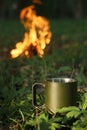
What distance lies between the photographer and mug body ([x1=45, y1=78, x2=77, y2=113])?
4.00m

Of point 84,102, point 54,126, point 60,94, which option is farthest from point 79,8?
point 54,126

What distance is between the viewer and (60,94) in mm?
4016

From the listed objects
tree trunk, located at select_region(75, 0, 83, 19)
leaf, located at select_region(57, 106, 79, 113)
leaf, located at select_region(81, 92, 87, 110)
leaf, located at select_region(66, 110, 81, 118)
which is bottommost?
leaf, located at select_region(66, 110, 81, 118)

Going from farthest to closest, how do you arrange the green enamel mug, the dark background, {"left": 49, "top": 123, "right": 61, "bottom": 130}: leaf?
1. the dark background
2. the green enamel mug
3. {"left": 49, "top": 123, "right": 61, "bottom": 130}: leaf

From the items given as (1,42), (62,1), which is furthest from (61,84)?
(62,1)

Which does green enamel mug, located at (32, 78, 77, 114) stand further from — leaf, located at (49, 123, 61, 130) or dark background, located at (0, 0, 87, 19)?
Answer: dark background, located at (0, 0, 87, 19)

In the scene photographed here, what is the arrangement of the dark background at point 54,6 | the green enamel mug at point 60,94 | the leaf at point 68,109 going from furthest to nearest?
the dark background at point 54,6, the green enamel mug at point 60,94, the leaf at point 68,109

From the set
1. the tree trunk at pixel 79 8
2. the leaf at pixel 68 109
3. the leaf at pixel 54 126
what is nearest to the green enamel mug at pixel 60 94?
the leaf at pixel 68 109

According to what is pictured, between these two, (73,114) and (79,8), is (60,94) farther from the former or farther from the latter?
(79,8)

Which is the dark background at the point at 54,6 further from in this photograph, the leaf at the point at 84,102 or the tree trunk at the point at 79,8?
the leaf at the point at 84,102

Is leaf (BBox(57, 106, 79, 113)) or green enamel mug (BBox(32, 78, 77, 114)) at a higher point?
green enamel mug (BBox(32, 78, 77, 114))

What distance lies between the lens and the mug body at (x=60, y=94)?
4.00m

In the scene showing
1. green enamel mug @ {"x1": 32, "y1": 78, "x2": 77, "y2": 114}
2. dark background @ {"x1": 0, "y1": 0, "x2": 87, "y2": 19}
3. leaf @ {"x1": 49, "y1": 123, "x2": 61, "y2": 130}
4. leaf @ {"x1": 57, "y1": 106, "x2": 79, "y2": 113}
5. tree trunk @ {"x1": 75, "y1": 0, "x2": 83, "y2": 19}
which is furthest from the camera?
Result: tree trunk @ {"x1": 75, "y1": 0, "x2": 83, "y2": 19}

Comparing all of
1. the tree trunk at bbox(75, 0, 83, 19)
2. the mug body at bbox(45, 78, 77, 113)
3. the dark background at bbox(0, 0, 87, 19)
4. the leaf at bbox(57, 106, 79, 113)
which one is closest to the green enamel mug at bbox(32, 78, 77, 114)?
the mug body at bbox(45, 78, 77, 113)
